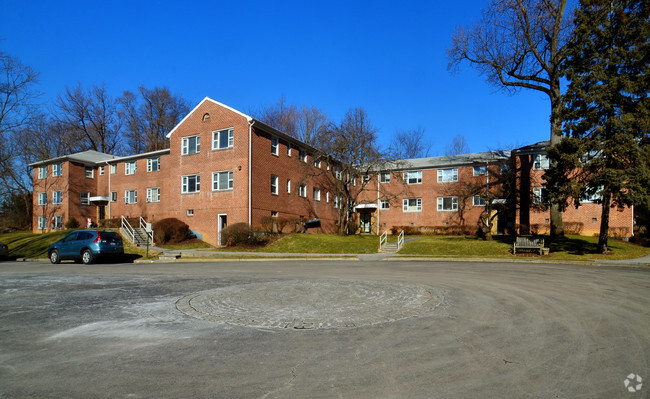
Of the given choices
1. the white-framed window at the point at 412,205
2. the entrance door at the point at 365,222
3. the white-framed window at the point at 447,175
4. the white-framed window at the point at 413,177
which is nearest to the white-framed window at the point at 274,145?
the white-framed window at the point at 413,177

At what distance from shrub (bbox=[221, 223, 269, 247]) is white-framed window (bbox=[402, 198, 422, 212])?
1955cm

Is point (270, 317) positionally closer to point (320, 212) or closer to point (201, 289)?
point (201, 289)

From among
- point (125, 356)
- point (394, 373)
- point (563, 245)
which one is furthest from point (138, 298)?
point (563, 245)

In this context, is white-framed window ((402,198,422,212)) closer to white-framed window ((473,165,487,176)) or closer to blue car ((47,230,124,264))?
white-framed window ((473,165,487,176))

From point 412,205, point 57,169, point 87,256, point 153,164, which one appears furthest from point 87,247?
point 57,169

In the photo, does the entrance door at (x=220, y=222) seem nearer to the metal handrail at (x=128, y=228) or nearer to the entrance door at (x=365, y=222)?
the metal handrail at (x=128, y=228)

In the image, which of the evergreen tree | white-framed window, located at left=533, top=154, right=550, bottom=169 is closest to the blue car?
the evergreen tree

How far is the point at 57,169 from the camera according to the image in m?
45.9

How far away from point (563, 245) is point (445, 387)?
25409 mm

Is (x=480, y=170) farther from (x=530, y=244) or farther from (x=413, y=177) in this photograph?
(x=530, y=244)

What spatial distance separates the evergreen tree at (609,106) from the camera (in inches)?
780

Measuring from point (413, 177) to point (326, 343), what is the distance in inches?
Result: 1537

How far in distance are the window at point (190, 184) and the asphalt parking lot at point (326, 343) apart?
24040mm

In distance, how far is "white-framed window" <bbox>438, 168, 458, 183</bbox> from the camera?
41.0 meters
